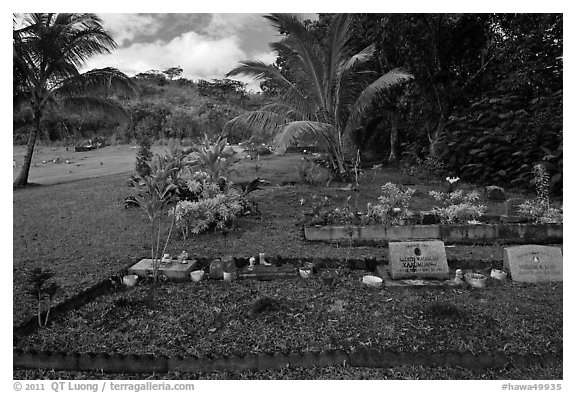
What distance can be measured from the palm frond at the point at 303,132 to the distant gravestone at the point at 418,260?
487cm

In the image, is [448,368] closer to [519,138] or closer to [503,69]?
[519,138]

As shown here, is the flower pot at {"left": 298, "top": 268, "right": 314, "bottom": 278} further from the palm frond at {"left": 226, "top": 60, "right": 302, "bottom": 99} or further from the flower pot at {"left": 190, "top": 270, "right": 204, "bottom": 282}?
the palm frond at {"left": 226, "top": 60, "right": 302, "bottom": 99}

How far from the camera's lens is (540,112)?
1038 centimetres

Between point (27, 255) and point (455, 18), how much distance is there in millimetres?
13959

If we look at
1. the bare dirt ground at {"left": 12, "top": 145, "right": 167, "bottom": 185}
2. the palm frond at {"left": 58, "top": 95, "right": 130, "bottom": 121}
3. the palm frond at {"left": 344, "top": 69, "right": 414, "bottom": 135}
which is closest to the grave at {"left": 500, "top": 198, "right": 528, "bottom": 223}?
the palm frond at {"left": 344, "top": 69, "right": 414, "bottom": 135}

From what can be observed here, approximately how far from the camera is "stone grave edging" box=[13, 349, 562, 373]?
2.71 m

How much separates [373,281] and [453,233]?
98.3 inches

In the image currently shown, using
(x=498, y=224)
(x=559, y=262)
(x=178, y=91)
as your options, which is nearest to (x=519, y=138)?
(x=498, y=224)

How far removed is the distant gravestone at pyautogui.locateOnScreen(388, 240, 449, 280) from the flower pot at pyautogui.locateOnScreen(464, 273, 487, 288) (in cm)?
23

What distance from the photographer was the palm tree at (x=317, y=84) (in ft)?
35.8

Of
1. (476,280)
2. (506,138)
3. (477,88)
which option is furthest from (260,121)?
(476,280)

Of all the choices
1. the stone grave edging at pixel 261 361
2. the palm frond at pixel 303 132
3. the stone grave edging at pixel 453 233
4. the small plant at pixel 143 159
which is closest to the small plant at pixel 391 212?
the stone grave edging at pixel 453 233

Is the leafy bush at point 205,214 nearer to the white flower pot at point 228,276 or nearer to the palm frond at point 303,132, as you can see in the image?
the white flower pot at point 228,276

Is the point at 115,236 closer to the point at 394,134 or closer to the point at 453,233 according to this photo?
the point at 453,233
